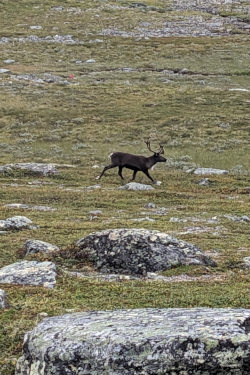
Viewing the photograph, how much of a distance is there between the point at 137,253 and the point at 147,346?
679 centimetres

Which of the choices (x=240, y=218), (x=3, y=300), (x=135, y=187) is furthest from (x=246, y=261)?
(x=135, y=187)

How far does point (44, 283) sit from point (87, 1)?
147920mm

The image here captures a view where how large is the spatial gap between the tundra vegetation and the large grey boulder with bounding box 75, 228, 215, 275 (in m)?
0.34

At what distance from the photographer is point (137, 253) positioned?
498 inches

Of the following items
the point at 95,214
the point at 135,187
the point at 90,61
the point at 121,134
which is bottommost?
the point at 90,61

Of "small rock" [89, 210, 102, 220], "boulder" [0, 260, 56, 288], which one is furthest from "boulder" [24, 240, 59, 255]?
"small rock" [89, 210, 102, 220]

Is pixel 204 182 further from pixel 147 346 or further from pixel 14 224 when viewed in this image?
pixel 147 346

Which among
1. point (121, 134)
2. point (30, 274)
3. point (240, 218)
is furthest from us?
point (121, 134)

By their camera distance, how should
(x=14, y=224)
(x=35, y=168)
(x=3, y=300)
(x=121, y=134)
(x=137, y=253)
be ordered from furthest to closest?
1. (x=121, y=134)
2. (x=35, y=168)
3. (x=14, y=224)
4. (x=137, y=253)
5. (x=3, y=300)

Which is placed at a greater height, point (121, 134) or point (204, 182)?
point (204, 182)

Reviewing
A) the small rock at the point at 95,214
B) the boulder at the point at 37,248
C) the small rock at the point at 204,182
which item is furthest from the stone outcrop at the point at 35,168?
the boulder at the point at 37,248

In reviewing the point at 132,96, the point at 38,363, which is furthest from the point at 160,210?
the point at 132,96

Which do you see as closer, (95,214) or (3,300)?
(3,300)

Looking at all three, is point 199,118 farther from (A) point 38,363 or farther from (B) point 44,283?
(A) point 38,363
